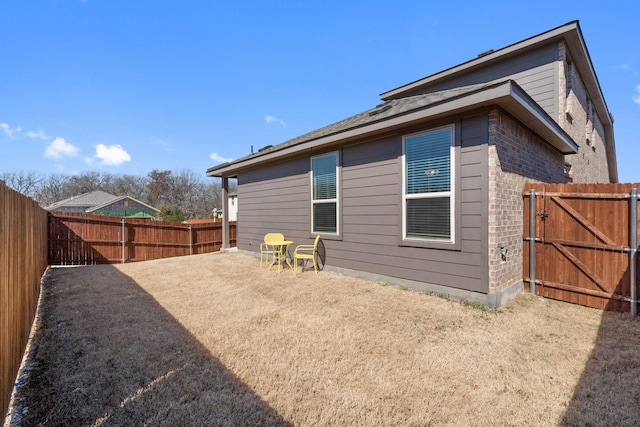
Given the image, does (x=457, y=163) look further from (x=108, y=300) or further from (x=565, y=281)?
(x=108, y=300)

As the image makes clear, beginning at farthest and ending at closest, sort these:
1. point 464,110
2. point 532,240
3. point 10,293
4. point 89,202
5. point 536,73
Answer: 1. point 89,202
2. point 536,73
3. point 532,240
4. point 464,110
5. point 10,293

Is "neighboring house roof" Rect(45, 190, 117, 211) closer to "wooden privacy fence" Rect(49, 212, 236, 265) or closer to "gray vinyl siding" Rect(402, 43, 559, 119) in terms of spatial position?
"wooden privacy fence" Rect(49, 212, 236, 265)

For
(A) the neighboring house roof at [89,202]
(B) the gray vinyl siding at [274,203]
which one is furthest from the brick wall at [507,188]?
(A) the neighboring house roof at [89,202]

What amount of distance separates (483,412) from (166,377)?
247 centimetres

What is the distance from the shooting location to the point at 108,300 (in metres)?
4.66

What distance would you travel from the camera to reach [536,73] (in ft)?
22.7

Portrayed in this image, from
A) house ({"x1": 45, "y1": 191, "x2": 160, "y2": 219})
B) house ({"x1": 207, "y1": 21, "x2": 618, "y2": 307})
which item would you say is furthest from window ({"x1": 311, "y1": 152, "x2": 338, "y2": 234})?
house ({"x1": 45, "y1": 191, "x2": 160, "y2": 219})

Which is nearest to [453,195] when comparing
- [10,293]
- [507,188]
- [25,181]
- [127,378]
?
[507,188]

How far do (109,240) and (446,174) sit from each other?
10244 mm

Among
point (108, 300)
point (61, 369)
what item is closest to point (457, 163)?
point (61, 369)

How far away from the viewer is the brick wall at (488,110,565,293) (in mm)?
4016

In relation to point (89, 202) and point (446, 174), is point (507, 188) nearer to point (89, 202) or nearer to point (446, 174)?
point (446, 174)

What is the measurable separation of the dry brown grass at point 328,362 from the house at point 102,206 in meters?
29.6

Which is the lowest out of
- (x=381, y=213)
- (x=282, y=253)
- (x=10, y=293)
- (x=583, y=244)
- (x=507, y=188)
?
(x=282, y=253)
